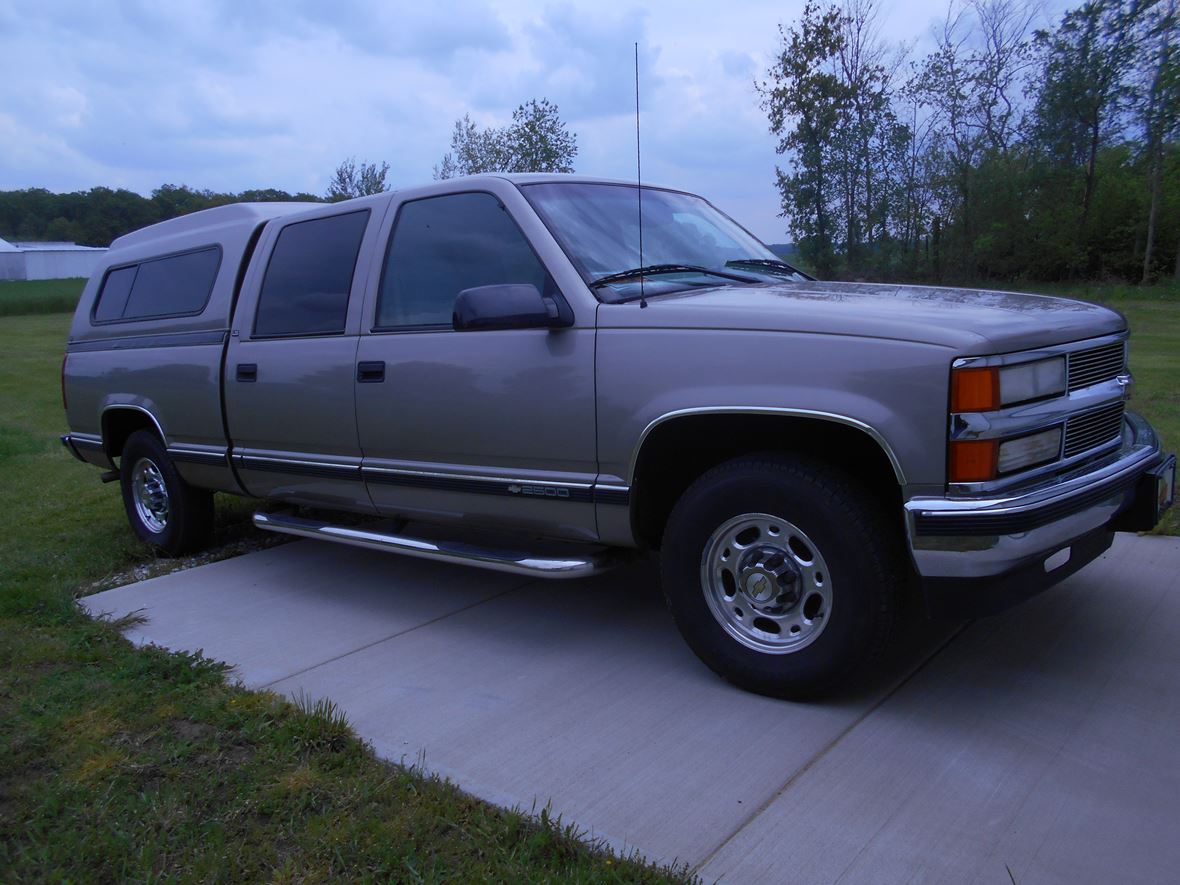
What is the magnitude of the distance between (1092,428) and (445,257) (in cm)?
273

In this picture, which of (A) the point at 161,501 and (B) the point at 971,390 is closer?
(B) the point at 971,390

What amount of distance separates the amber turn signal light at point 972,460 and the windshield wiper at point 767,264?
70.5 inches

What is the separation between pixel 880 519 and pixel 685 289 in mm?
1329

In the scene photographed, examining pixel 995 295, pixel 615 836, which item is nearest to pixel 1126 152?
pixel 995 295

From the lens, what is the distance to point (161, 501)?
615 centimetres

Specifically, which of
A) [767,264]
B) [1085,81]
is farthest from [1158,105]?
[767,264]

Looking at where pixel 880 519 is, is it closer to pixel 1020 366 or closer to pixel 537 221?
pixel 1020 366

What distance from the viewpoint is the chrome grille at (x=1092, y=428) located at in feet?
10.9

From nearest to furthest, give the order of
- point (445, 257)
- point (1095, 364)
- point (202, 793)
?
point (202, 793) < point (1095, 364) < point (445, 257)

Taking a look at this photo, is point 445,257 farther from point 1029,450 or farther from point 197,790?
point 1029,450

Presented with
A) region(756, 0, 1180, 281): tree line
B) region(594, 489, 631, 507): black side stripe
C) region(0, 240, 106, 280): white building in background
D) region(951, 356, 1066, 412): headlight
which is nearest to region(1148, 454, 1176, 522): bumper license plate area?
region(951, 356, 1066, 412): headlight

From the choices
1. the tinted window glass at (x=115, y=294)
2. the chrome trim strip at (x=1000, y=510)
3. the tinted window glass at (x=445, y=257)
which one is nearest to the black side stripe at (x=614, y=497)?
the tinted window glass at (x=445, y=257)

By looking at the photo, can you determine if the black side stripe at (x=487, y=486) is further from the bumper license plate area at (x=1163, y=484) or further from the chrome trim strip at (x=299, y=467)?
the bumper license plate area at (x=1163, y=484)

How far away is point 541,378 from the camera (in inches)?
152
